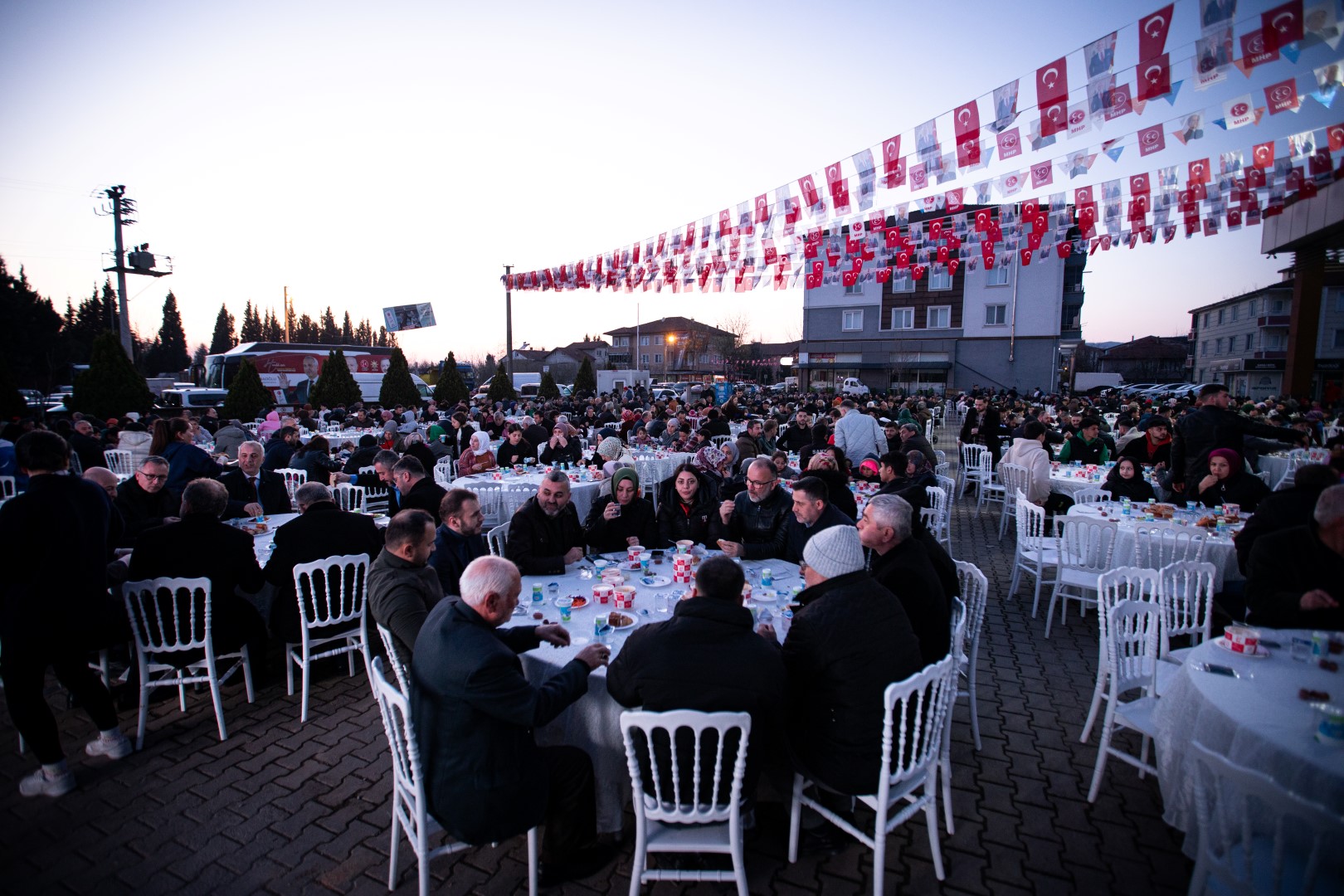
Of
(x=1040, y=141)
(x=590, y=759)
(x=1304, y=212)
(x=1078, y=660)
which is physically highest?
(x=1304, y=212)

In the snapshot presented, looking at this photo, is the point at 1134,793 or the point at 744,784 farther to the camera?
the point at 1134,793

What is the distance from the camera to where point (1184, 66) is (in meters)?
5.24

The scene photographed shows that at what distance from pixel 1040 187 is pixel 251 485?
38.2ft

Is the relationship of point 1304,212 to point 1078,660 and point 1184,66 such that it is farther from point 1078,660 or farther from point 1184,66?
point 1078,660

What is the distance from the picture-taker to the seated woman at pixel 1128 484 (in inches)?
267

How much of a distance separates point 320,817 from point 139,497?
4.18 meters

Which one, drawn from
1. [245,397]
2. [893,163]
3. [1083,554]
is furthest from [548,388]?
[1083,554]

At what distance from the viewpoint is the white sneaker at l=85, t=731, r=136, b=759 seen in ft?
12.4

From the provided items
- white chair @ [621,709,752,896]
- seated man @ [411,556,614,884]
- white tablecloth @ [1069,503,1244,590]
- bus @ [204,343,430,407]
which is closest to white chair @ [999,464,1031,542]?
white tablecloth @ [1069,503,1244,590]

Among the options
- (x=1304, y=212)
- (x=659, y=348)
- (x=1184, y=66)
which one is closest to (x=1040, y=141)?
(x=1184, y=66)

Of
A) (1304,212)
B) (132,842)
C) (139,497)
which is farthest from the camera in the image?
(1304,212)

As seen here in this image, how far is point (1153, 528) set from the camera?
5.53m

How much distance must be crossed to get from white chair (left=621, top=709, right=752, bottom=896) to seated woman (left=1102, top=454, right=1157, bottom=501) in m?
6.53

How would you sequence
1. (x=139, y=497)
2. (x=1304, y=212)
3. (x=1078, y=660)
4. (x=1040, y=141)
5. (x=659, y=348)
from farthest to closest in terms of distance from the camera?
(x=659, y=348)
(x=1304, y=212)
(x=1040, y=141)
(x=139, y=497)
(x=1078, y=660)
